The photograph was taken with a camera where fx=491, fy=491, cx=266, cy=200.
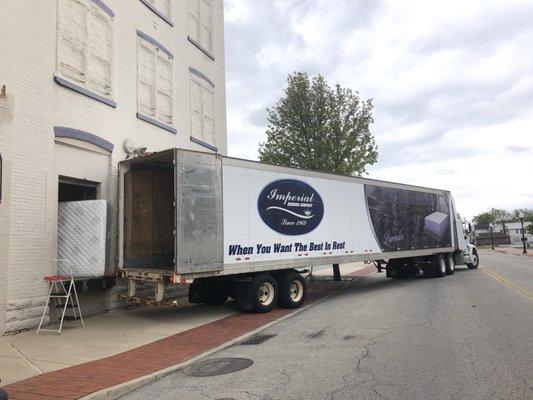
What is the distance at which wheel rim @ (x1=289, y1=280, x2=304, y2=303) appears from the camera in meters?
12.8

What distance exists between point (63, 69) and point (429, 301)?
1054 cm

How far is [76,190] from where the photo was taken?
11.8 m

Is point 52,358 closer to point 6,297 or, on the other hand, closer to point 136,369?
point 136,369

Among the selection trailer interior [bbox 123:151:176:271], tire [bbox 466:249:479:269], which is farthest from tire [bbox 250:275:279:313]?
tire [bbox 466:249:479:269]

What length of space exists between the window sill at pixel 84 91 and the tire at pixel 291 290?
20.3 ft

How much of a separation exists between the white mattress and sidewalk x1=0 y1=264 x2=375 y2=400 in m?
1.21

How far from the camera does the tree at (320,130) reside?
27812 millimetres

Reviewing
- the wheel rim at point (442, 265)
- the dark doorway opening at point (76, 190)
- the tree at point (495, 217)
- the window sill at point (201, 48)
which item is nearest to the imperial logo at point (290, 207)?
the dark doorway opening at point (76, 190)

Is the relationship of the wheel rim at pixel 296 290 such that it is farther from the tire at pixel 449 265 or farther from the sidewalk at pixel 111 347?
the tire at pixel 449 265

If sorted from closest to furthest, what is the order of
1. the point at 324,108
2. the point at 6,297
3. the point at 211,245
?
the point at 6,297 < the point at 211,245 < the point at 324,108

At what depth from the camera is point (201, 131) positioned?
17.2 meters

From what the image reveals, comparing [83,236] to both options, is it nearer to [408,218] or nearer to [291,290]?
[291,290]

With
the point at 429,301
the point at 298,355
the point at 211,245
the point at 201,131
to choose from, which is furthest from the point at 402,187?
the point at 298,355

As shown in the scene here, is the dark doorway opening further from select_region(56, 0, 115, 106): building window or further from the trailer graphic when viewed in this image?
the trailer graphic
